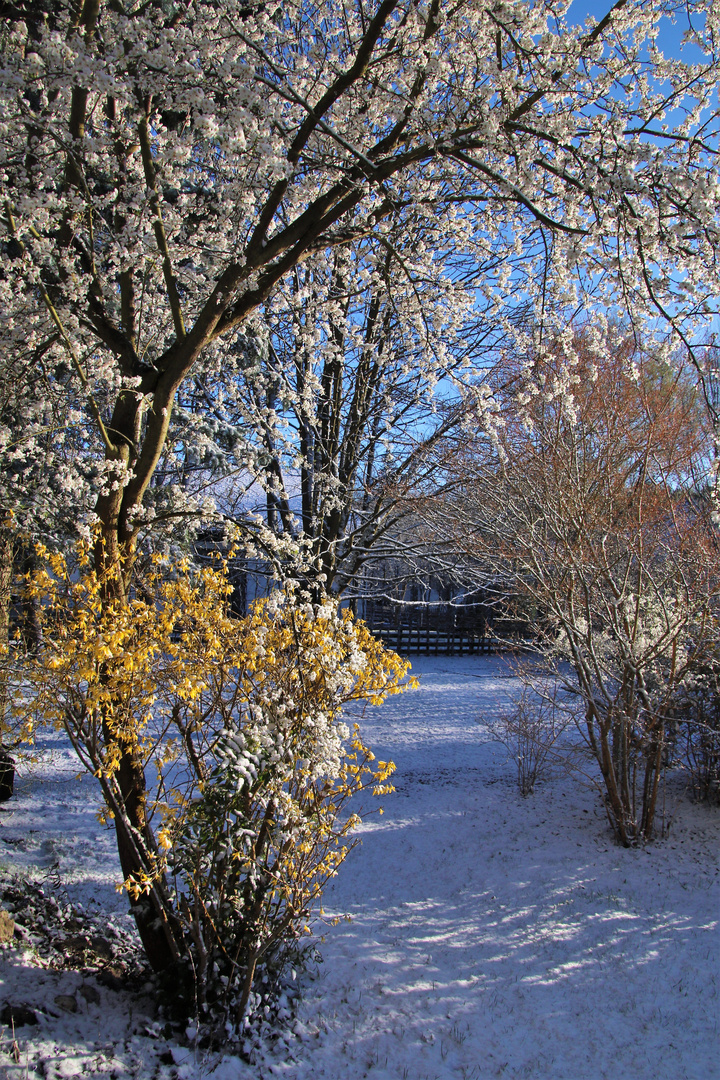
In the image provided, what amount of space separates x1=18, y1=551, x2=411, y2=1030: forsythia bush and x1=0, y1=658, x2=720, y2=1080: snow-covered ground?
1.61ft

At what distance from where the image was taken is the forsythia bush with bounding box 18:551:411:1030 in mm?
2908

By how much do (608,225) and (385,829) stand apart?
236 inches

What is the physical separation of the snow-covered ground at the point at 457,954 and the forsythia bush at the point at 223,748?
49 cm

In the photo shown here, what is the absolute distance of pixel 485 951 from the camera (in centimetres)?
466

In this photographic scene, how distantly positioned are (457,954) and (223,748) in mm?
3037

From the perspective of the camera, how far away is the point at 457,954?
4.61 m

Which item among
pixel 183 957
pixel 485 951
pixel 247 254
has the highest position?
pixel 247 254

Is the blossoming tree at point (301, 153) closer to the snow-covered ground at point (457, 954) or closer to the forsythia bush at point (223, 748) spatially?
the forsythia bush at point (223, 748)

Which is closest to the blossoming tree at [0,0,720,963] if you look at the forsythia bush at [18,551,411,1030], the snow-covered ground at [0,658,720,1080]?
the forsythia bush at [18,551,411,1030]

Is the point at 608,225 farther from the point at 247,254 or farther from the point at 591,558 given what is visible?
the point at 591,558

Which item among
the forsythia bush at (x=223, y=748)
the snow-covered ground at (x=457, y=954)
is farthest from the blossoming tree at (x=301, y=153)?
the snow-covered ground at (x=457, y=954)

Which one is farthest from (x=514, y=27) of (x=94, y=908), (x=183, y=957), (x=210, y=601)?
(x=94, y=908)

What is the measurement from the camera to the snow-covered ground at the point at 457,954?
3.16m

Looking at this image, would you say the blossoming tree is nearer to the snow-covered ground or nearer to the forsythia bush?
the forsythia bush
